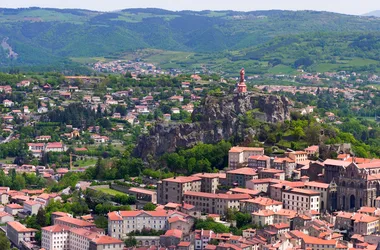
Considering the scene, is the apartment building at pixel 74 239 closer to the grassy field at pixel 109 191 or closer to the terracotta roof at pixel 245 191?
the grassy field at pixel 109 191

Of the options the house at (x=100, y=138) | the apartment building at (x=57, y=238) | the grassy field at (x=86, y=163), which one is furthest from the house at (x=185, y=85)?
the apartment building at (x=57, y=238)

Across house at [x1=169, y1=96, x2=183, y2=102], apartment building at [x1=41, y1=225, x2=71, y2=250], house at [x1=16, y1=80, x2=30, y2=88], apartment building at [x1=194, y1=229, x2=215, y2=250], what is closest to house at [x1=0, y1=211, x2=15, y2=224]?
apartment building at [x1=41, y1=225, x2=71, y2=250]

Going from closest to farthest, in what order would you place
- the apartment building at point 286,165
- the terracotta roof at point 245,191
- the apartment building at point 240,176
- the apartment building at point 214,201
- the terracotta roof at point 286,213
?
the terracotta roof at point 286,213 → the apartment building at point 214,201 → the terracotta roof at point 245,191 → the apartment building at point 240,176 → the apartment building at point 286,165

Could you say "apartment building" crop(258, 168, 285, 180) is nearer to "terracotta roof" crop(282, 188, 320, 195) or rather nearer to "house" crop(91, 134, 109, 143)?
"terracotta roof" crop(282, 188, 320, 195)

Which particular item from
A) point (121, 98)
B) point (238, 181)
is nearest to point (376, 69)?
point (121, 98)

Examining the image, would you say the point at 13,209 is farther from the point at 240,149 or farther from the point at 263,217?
the point at 263,217
